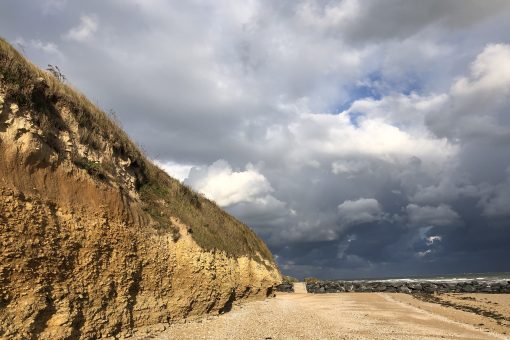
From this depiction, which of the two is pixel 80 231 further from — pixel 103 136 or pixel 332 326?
pixel 332 326

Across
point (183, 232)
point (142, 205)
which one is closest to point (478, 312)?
point (183, 232)

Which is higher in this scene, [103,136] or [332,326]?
[103,136]

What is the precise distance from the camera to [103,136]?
1536 cm

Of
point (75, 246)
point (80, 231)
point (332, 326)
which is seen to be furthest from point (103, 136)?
point (332, 326)

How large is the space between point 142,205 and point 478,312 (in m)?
26.3

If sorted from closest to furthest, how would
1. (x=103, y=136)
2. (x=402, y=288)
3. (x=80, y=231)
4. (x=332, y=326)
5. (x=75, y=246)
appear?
(x=75, y=246)
(x=80, y=231)
(x=103, y=136)
(x=332, y=326)
(x=402, y=288)

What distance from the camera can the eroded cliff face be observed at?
9.29 metres

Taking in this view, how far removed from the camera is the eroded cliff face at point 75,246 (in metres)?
9.29

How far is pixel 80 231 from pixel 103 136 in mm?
5410

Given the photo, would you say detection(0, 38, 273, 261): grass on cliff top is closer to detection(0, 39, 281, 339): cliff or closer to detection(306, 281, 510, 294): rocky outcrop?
detection(0, 39, 281, 339): cliff

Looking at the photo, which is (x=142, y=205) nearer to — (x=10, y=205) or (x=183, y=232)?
(x=183, y=232)

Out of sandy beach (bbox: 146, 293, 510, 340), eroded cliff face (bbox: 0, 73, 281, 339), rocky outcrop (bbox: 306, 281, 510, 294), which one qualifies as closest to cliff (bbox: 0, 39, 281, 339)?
eroded cliff face (bbox: 0, 73, 281, 339)

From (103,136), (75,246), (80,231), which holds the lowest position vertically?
(75,246)

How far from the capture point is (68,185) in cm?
1142
